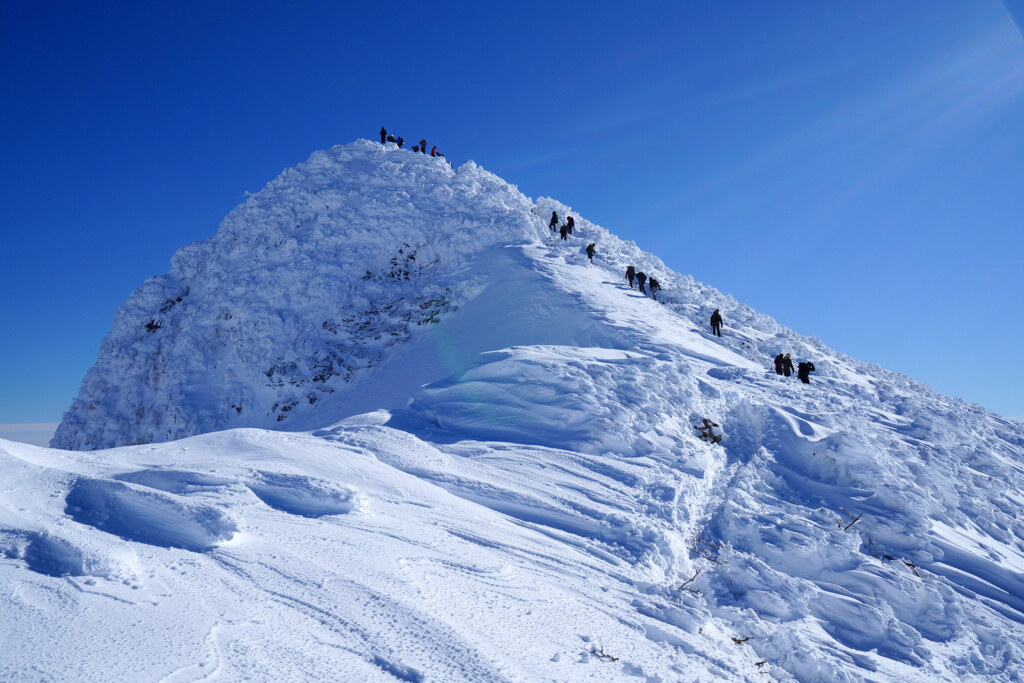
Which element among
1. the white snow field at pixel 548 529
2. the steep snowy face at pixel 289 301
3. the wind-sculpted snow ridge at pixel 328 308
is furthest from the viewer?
the steep snowy face at pixel 289 301

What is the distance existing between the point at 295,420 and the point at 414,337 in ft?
18.6

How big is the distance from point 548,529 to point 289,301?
71.7 feet

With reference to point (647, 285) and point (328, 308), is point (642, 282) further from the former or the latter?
point (328, 308)

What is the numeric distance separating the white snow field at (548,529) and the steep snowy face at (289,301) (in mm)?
1947

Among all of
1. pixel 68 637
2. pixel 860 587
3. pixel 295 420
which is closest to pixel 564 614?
pixel 68 637

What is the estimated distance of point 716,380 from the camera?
1548 centimetres

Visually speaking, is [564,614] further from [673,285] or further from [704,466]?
[673,285]

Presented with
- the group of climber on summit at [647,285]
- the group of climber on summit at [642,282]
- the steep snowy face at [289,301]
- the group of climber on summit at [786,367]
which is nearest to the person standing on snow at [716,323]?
the group of climber on summit at [647,285]

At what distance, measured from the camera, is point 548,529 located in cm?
746

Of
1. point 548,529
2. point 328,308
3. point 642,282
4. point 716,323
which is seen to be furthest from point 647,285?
point 548,529

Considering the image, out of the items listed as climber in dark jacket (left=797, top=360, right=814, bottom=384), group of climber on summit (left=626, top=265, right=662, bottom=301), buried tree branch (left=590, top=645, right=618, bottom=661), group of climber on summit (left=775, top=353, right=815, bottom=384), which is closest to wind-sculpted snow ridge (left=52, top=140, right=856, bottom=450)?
group of climber on summit (left=626, top=265, right=662, bottom=301)

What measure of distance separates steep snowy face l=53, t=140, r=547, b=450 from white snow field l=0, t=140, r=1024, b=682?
1.95 meters

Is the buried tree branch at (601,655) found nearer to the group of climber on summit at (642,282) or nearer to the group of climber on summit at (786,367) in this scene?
the group of climber on summit at (786,367)

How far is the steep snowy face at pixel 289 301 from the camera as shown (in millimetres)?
22750
